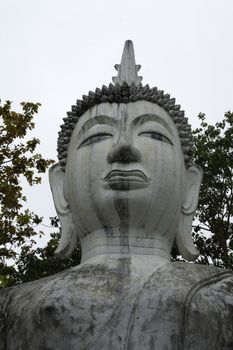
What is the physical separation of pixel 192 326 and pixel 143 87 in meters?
2.45

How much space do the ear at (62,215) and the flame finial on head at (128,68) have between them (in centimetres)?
108

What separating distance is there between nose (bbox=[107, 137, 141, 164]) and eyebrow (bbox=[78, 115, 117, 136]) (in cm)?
34

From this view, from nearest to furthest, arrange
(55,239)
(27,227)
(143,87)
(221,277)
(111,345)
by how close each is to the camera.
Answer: (111,345)
(221,277)
(143,87)
(27,227)
(55,239)

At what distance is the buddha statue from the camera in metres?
5.33

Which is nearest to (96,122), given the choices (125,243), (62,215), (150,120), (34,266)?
(150,120)

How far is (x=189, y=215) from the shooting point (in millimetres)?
6676

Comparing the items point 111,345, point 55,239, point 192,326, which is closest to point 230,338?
point 192,326

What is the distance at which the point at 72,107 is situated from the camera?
22.3 ft

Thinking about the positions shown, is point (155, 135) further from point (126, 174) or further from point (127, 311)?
point (127, 311)

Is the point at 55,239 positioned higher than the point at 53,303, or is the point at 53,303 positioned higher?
the point at 55,239

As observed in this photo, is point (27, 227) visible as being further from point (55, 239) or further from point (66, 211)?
point (66, 211)

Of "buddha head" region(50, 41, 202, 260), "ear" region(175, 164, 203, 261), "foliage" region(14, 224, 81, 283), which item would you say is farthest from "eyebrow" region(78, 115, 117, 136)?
"foliage" region(14, 224, 81, 283)

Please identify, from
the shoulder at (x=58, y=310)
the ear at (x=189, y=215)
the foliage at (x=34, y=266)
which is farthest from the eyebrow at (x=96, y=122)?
the foliage at (x=34, y=266)

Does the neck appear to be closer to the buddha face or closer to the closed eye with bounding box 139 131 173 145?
the buddha face
